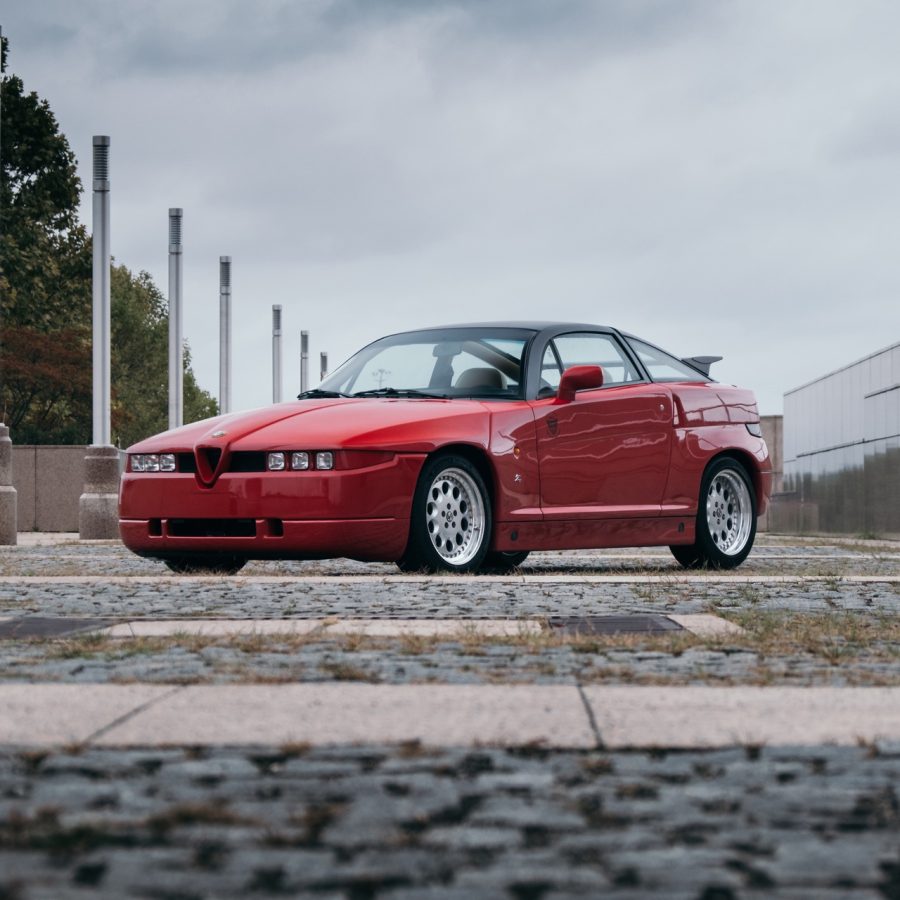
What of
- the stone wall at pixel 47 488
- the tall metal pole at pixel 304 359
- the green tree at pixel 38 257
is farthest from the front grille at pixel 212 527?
the tall metal pole at pixel 304 359

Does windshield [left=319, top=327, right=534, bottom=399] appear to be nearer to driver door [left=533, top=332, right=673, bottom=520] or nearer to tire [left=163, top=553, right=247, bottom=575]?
driver door [left=533, top=332, right=673, bottom=520]

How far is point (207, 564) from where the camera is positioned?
12.3 metres

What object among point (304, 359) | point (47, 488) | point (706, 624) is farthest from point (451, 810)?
point (304, 359)

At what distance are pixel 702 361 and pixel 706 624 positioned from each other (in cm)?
653

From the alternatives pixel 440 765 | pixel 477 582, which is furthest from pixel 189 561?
pixel 440 765

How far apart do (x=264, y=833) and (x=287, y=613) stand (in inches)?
199

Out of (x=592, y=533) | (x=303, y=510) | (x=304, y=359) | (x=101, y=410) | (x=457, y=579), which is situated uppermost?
(x=304, y=359)

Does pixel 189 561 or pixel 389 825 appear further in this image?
pixel 189 561

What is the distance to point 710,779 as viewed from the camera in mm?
3816

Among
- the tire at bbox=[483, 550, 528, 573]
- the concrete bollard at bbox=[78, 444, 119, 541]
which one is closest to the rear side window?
the tire at bbox=[483, 550, 528, 573]

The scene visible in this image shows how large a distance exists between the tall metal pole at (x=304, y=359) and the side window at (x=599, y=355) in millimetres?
55397

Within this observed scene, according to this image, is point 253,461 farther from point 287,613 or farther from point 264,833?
point 264,833

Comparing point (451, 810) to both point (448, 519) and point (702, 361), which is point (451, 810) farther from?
point (702, 361)

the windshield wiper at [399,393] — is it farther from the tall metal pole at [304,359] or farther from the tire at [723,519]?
the tall metal pole at [304,359]
